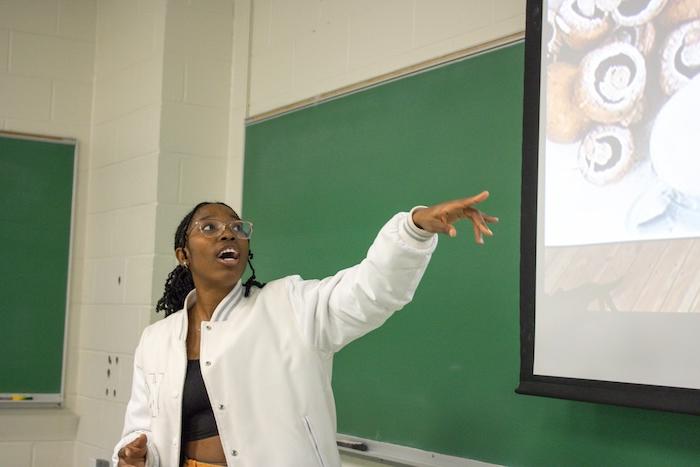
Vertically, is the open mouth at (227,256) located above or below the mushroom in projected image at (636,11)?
below

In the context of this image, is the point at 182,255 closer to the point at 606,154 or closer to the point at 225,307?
the point at 225,307

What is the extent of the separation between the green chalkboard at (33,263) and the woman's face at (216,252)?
211 centimetres

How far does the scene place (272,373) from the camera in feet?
7.86

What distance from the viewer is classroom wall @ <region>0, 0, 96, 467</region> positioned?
4.43 metres

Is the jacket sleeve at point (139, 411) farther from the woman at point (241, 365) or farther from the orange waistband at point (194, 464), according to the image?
the orange waistband at point (194, 464)

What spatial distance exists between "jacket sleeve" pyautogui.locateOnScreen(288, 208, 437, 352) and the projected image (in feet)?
1.61

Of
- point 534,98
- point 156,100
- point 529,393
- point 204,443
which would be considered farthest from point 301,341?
point 156,100

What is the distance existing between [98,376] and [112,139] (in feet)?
3.67

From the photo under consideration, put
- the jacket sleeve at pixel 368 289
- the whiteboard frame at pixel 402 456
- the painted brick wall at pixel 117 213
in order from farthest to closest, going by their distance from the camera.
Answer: the painted brick wall at pixel 117 213, the whiteboard frame at pixel 402 456, the jacket sleeve at pixel 368 289

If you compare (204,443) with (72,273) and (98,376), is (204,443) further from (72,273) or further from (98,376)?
(72,273)

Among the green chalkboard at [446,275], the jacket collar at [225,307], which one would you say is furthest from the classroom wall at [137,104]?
the jacket collar at [225,307]

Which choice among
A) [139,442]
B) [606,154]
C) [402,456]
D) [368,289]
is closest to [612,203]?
[606,154]

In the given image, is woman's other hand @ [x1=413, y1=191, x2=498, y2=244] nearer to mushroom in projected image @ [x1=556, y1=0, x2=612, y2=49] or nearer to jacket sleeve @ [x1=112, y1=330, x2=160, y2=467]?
mushroom in projected image @ [x1=556, y1=0, x2=612, y2=49]

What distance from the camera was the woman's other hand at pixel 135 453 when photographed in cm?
244
